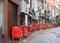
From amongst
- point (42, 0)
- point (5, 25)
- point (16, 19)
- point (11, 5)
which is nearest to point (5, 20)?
point (5, 25)

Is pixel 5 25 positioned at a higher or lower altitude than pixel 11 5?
lower

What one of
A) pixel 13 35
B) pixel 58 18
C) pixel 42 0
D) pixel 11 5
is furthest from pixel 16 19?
pixel 58 18

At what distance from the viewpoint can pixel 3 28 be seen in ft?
64.5

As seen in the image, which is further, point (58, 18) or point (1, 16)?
point (58, 18)

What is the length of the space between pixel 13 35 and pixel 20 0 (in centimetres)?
954

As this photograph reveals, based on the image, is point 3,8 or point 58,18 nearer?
point 3,8

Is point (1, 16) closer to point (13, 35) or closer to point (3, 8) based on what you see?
point (3, 8)

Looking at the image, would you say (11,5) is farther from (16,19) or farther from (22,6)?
(22,6)

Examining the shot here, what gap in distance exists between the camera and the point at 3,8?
776 inches

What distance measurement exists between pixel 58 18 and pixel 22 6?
63710 mm

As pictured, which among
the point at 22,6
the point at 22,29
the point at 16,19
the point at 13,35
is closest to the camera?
the point at 13,35

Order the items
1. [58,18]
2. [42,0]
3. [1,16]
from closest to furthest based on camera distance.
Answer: [1,16] → [42,0] → [58,18]

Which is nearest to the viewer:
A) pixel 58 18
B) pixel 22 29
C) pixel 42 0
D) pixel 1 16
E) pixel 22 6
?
pixel 1 16

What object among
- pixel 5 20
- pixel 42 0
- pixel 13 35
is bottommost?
pixel 13 35
